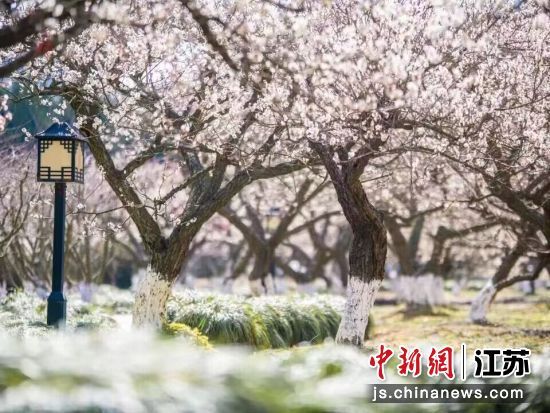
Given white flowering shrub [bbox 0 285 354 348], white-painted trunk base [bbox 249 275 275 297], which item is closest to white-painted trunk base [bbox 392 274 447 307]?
white-painted trunk base [bbox 249 275 275 297]

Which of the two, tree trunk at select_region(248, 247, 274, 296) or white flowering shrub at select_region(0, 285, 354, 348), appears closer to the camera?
white flowering shrub at select_region(0, 285, 354, 348)

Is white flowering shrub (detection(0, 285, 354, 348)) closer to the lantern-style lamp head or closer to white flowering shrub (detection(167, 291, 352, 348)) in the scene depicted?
white flowering shrub (detection(167, 291, 352, 348))

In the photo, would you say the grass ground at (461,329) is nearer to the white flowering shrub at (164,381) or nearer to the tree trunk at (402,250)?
the tree trunk at (402,250)

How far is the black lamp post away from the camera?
11.3 m

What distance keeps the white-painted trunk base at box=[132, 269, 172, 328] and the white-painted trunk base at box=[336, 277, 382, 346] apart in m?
2.51

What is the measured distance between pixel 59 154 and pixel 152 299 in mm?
2360

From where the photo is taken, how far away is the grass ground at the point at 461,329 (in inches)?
599

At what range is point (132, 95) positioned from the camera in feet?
37.2

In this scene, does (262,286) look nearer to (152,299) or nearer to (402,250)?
→ (402,250)

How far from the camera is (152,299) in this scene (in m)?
11.8

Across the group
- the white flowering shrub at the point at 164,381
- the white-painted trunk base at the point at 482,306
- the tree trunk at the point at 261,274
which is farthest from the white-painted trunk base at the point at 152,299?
the tree trunk at the point at 261,274

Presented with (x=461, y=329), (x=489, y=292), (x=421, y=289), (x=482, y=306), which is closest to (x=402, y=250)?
(x=421, y=289)

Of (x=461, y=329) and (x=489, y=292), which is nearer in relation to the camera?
(x=461, y=329)

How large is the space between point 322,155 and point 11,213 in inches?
400
